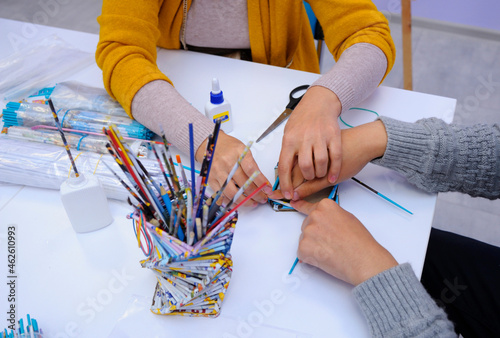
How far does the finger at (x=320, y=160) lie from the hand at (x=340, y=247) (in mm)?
64

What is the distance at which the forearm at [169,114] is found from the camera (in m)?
0.74

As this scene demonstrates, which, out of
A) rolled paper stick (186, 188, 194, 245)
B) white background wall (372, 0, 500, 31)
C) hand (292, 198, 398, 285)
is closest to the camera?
rolled paper stick (186, 188, 194, 245)

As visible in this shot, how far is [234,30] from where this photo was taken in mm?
1025

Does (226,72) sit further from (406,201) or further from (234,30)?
(406,201)

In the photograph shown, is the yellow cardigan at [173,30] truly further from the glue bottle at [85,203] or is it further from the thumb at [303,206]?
the thumb at [303,206]

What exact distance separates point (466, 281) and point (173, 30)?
0.85m

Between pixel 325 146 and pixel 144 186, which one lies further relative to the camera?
pixel 325 146

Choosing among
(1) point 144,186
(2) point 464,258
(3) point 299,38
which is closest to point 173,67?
(3) point 299,38

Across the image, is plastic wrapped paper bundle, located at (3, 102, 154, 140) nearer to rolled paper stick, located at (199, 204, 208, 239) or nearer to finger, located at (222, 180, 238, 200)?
finger, located at (222, 180, 238, 200)

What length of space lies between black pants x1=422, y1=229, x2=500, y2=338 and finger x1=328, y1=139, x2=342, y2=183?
266mm

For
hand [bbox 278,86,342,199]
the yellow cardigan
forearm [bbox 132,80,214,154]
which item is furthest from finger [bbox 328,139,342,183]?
the yellow cardigan

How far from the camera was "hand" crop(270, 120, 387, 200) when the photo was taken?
26.9 inches

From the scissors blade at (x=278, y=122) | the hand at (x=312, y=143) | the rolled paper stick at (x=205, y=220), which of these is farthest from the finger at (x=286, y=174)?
the rolled paper stick at (x=205, y=220)

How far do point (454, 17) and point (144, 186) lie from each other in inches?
93.2
